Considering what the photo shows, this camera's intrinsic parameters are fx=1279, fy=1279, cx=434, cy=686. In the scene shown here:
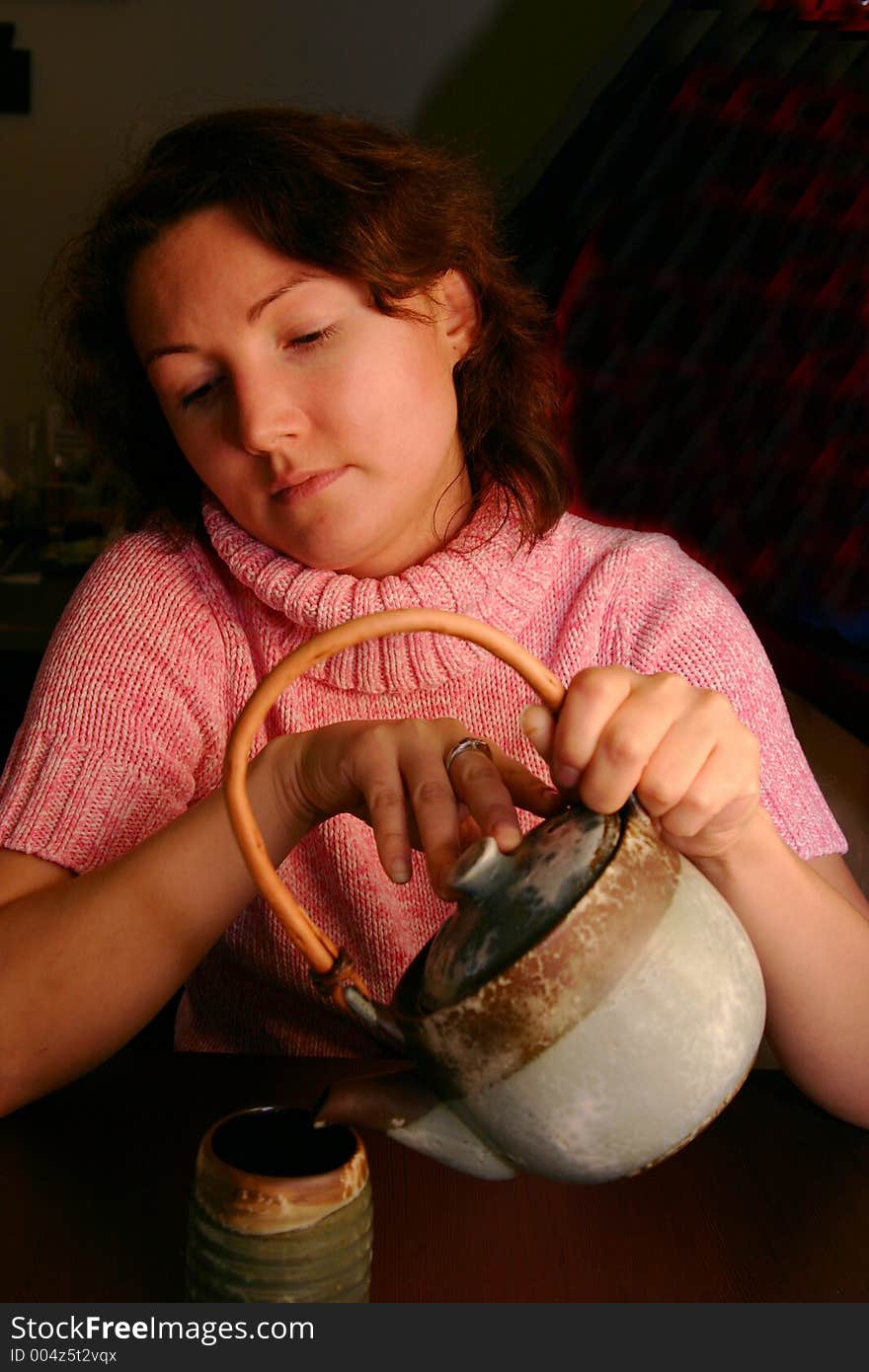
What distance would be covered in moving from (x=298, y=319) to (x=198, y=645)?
0.35 m

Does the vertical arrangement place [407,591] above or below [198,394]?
below

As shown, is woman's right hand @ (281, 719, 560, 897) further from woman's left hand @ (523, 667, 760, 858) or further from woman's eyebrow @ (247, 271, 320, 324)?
woman's eyebrow @ (247, 271, 320, 324)

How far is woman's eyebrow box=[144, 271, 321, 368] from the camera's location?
1.04 metres

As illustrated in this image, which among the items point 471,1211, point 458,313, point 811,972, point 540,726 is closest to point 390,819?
point 540,726

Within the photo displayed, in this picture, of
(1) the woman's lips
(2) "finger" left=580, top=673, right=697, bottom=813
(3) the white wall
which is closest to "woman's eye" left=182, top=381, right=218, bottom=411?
(1) the woman's lips

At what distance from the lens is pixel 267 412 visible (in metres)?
1.04

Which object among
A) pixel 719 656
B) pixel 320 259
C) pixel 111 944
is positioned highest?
pixel 320 259

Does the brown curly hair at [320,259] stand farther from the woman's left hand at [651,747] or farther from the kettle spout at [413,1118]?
the kettle spout at [413,1118]

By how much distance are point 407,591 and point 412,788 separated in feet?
1.34

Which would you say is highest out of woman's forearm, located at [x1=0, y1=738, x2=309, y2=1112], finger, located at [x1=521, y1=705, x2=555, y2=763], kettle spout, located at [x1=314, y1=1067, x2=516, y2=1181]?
finger, located at [x1=521, y1=705, x2=555, y2=763]

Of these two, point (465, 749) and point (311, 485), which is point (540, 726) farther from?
point (311, 485)

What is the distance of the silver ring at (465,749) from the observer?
775mm

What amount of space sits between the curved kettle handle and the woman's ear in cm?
69

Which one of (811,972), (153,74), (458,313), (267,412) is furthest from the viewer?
(153,74)
